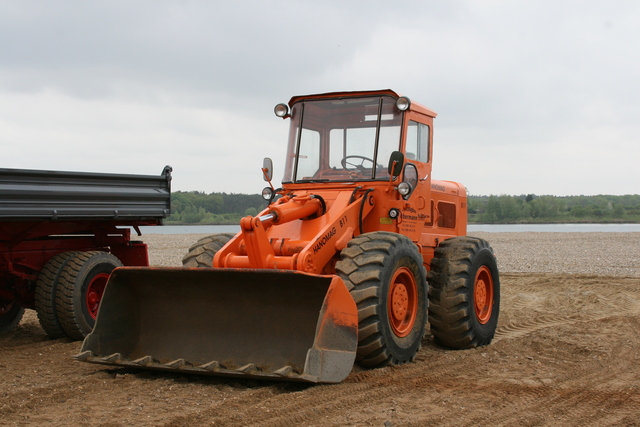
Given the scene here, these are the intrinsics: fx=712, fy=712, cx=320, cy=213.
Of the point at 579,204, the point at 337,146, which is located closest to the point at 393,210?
the point at 337,146

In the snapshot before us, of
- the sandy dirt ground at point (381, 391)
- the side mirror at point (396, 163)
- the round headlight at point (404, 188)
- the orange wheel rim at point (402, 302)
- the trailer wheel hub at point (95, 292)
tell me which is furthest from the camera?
the trailer wheel hub at point (95, 292)

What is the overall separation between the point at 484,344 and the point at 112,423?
4.86 meters

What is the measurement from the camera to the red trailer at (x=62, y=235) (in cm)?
798

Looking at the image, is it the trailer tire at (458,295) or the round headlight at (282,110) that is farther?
the round headlight at (282,110)

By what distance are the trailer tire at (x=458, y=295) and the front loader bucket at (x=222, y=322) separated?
2.18 metres

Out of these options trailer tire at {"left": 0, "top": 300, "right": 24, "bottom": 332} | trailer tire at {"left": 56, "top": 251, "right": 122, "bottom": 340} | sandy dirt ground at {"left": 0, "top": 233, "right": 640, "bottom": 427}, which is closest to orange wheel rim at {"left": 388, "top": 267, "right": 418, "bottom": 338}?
sandy dirt ground at {"left": 0, "top": 233, "right": 640, "bottom": 427}

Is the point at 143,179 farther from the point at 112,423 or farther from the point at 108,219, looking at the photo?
the point at 112,423

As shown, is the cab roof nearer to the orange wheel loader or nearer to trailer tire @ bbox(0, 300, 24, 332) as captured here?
the orange wheel loader

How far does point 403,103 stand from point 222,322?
3058 millimetres

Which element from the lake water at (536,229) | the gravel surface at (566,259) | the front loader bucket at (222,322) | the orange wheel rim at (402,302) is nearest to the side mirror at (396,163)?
the orange wheel rim at (402,302)

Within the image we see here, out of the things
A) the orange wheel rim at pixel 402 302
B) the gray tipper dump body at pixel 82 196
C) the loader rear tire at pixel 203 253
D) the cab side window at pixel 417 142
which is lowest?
the orange wheel rim at pixel 402 302

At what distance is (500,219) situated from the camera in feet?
248

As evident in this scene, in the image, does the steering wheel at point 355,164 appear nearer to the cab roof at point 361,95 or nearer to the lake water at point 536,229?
the cab roof at point 361,95

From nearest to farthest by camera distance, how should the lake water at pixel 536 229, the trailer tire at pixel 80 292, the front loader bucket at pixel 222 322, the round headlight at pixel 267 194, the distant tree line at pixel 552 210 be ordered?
1. the front loader bucket at pixel 222 322
2. the round headlight at pixel 267 194
3. the trailer tire at pixel 80 292
4. the lake water at pixel 536 229
5. the distant tree line at pixel 552 210
